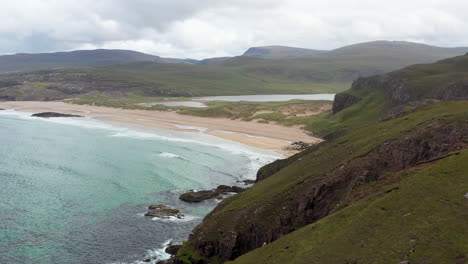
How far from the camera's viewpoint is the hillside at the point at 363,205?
71.9 feet

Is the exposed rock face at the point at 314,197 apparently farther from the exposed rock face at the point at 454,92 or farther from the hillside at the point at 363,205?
the exposed rock face at the point at 454,92

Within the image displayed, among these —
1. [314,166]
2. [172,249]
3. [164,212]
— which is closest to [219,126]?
[164,212]

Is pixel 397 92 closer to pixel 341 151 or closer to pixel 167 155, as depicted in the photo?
pixel 167 155

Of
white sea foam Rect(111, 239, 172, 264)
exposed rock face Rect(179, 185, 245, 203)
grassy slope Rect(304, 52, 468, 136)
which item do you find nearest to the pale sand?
grassy slope Rect(304, 52, 468, 136)

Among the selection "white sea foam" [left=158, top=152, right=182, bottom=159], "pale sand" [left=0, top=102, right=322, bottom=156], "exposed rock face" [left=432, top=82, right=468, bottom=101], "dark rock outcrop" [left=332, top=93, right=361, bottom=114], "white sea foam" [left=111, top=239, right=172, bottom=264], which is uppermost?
"exposed rock face" [left=432, top=82, right=468, bottom=101]

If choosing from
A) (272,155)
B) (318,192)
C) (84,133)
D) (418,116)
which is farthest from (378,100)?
(84,133)

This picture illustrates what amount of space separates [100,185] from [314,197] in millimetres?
43854

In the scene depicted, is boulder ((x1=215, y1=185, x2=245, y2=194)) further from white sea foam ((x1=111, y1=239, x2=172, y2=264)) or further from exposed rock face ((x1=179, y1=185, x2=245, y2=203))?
white sea foam ((x1=111, y1=239, x2=172, y2=264))

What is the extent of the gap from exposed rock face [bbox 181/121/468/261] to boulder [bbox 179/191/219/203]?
2063 cm

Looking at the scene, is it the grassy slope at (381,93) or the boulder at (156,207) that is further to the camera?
the grassy slope at (381,93)

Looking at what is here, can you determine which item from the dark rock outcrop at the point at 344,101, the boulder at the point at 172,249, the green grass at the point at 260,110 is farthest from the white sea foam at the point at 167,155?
the dark rock outcrop at the point at 344,101

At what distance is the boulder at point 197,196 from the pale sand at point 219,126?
116 feet

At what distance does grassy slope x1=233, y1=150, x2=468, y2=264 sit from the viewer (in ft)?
67.4

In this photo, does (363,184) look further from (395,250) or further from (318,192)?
(395,250)
